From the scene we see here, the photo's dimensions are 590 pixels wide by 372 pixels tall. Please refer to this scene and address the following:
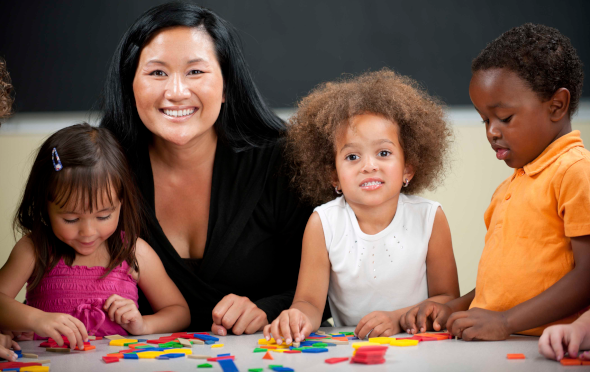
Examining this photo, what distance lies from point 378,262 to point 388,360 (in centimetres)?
48

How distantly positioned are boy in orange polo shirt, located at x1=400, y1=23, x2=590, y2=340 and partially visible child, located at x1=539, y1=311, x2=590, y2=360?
0.43 ft

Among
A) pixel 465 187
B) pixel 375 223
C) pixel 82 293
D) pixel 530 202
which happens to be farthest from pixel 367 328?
pixel 465 187

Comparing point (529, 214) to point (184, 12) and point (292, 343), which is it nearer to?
point (292, 343)

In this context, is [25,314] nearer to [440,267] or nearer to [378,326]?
[378,326]

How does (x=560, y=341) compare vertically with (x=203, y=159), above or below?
below

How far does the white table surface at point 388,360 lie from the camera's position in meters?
0.96

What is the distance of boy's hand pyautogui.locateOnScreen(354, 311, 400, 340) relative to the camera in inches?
49.7

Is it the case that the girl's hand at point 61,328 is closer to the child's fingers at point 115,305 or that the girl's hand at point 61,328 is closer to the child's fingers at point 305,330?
the child's fingers at point 115,305

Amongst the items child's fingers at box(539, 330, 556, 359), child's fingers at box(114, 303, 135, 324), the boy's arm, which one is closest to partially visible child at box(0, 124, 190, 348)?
child's fingers at box(114, 303, 135, 324)

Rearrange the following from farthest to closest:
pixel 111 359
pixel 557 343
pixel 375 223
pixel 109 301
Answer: pixel 375 223 → pixel 109 301 → pixel 111 359 → pixel 557 343

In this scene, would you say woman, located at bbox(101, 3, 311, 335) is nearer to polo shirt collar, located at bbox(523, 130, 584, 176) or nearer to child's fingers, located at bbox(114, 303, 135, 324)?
child's fingers, located at bbox(114, 303, 135, 324)

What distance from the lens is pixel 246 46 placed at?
260 cm

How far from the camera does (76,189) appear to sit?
4.71 feet

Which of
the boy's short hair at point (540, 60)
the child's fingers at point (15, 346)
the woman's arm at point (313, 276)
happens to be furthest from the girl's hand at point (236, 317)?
the boy's short hair at point (540, 60)
